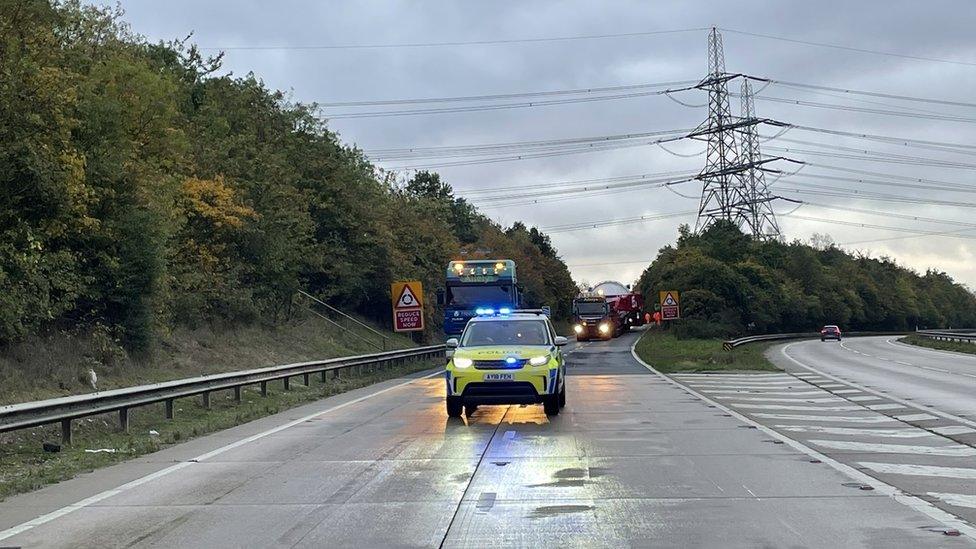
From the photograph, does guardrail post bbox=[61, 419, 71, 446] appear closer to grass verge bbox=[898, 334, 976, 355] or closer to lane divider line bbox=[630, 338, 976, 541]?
lane divider line bbox=[630, 338, 976, 541]

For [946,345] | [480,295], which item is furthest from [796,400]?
[946,345]

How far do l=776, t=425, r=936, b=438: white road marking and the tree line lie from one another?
13.9 m

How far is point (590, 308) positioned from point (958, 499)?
2495 inches

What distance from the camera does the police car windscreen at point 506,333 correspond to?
671 inches

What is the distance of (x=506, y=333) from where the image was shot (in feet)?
56.7

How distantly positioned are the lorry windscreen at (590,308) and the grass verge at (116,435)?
49011 mm

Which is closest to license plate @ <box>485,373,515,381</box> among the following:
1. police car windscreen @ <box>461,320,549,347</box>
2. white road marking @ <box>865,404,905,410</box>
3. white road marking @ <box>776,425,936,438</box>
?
police car windscreen @ <box>461,320,549,347</box>

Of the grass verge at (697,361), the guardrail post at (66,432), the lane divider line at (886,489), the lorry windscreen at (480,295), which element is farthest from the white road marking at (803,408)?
the lorry windscreen at (480,295)

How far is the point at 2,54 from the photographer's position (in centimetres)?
1848

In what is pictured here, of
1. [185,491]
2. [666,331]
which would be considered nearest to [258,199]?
[185,491]

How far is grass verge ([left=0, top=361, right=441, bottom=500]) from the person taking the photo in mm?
11328

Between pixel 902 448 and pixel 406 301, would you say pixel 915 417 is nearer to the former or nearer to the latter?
pixel 902 448

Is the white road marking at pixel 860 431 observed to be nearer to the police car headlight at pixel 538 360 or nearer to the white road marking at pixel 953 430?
the white road marking at pixel 953 430

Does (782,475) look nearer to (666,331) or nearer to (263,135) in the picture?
(263,135)
